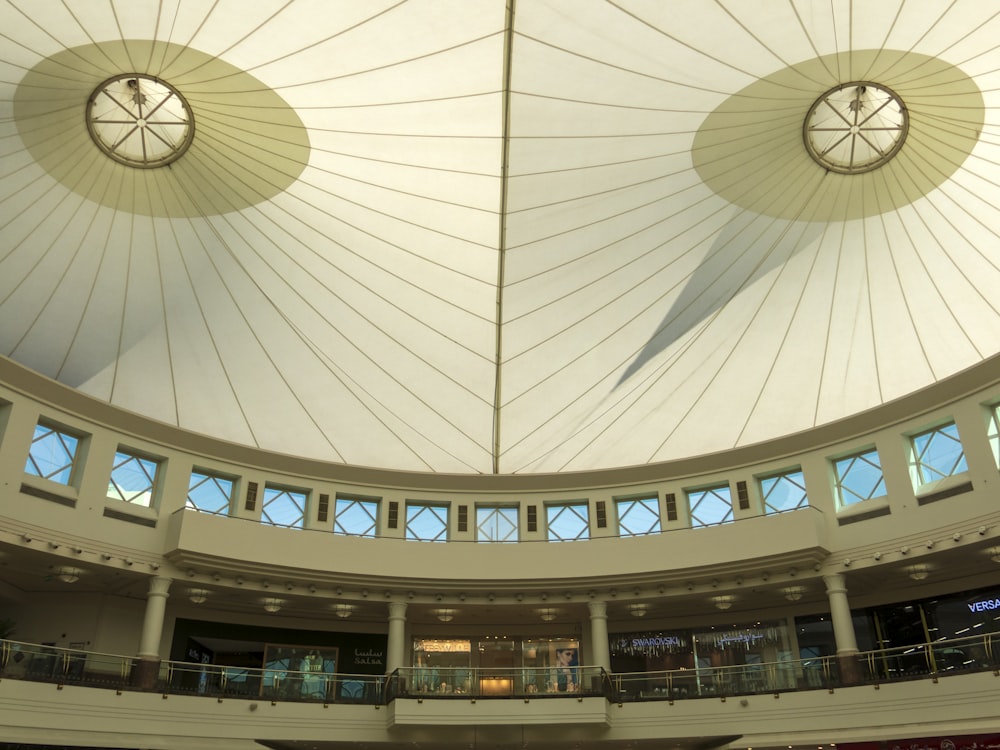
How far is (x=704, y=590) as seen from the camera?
30.2m

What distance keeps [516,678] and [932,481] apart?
14.0 m

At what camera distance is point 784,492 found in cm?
3106

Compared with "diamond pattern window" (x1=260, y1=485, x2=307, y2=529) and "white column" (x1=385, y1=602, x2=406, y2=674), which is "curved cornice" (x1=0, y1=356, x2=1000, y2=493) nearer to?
"diamond pattern window" (x1=260, y1=485, x2=307, y2=529)

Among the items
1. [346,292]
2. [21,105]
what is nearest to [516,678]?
[346,292]

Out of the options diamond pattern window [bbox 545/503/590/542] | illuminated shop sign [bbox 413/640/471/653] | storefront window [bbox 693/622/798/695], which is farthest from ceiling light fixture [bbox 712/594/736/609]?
illuminated shop sign [bbox 413/640/471/653]

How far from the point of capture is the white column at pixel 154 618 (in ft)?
87.5

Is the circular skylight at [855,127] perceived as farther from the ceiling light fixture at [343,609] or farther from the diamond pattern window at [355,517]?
the ceiling light fixture at [343,609]

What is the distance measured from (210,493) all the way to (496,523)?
34.1ft

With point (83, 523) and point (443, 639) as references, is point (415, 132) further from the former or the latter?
point (443, 639)

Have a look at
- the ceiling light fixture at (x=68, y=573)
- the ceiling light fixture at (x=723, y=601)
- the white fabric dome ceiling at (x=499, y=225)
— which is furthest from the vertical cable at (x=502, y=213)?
the ceiling light fixture at (x=68, y=573)

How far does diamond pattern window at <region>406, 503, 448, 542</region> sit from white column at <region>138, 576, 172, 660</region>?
8995mm

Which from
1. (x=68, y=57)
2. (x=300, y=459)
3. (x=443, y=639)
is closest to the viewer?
(x=68, y=57)

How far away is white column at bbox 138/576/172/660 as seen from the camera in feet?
87.5

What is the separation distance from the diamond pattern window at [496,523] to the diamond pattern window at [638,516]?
157 inches
